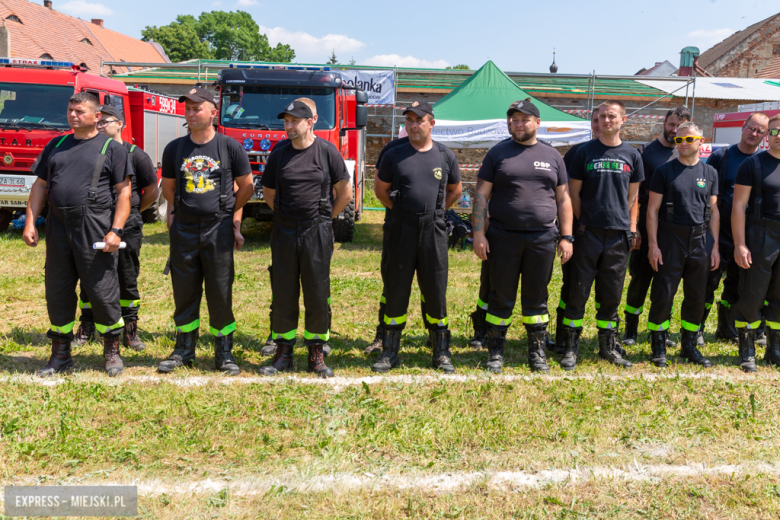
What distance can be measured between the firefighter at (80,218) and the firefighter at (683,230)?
4224 mm

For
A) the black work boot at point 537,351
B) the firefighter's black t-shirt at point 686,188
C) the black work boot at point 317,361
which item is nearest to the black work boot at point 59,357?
the black work boot at point 317,361

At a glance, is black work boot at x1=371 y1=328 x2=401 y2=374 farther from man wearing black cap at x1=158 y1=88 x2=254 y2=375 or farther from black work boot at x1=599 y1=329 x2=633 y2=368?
black work boot at x1=599 y1=329 x2=633 y2=368

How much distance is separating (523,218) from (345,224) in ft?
21.8

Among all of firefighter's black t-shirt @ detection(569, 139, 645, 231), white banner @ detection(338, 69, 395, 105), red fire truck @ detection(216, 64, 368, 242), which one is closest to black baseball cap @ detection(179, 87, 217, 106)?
firefighter's black t-shirt @ detection(569, 139, 645, 231)

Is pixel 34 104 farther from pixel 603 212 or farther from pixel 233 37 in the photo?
pixel 233 37

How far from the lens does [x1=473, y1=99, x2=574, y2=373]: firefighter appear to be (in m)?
4.81

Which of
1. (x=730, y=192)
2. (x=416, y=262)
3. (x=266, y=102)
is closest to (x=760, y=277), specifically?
(x=730, y=192)

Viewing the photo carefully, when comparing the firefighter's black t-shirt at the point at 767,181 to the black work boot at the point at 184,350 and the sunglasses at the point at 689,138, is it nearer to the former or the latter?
the sunglasses at the point at 689,138

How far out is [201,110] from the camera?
4570 mm

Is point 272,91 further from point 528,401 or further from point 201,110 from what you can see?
point 528,401

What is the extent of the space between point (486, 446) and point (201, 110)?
3005mm

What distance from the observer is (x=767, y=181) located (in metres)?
5.08

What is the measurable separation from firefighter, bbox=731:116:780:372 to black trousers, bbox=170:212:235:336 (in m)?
4.09

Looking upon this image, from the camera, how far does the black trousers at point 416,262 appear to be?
4.82 metres
